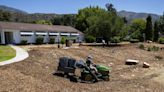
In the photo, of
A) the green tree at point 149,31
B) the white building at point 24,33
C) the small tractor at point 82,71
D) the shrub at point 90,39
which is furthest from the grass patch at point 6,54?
the green tree at point 149,31

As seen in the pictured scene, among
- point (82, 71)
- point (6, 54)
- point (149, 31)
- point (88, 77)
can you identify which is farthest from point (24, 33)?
point (149, 31)

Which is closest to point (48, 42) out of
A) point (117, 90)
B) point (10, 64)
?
point (10, 64)

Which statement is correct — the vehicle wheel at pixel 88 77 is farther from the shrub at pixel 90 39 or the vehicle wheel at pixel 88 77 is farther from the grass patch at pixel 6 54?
the shrub at pixel 90 39

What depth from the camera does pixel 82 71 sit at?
1864 cm

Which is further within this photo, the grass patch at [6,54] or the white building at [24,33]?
the white building at [24,33]

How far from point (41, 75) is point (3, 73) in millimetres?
2594

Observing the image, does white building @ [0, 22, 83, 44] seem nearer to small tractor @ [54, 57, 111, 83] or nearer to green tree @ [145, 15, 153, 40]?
green tree @ [145, 15, 153, 40]

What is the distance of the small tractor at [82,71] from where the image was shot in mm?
18431

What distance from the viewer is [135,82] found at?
64.7 ft

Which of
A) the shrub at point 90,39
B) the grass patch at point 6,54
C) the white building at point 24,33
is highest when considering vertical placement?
the white building at point 24,33

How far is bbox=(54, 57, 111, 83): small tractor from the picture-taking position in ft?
60.5

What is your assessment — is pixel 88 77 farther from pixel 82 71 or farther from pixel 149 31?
pixel 149 31

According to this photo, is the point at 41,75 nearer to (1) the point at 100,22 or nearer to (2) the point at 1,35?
(2) the point at 1,35

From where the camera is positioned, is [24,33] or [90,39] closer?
[24,33]
